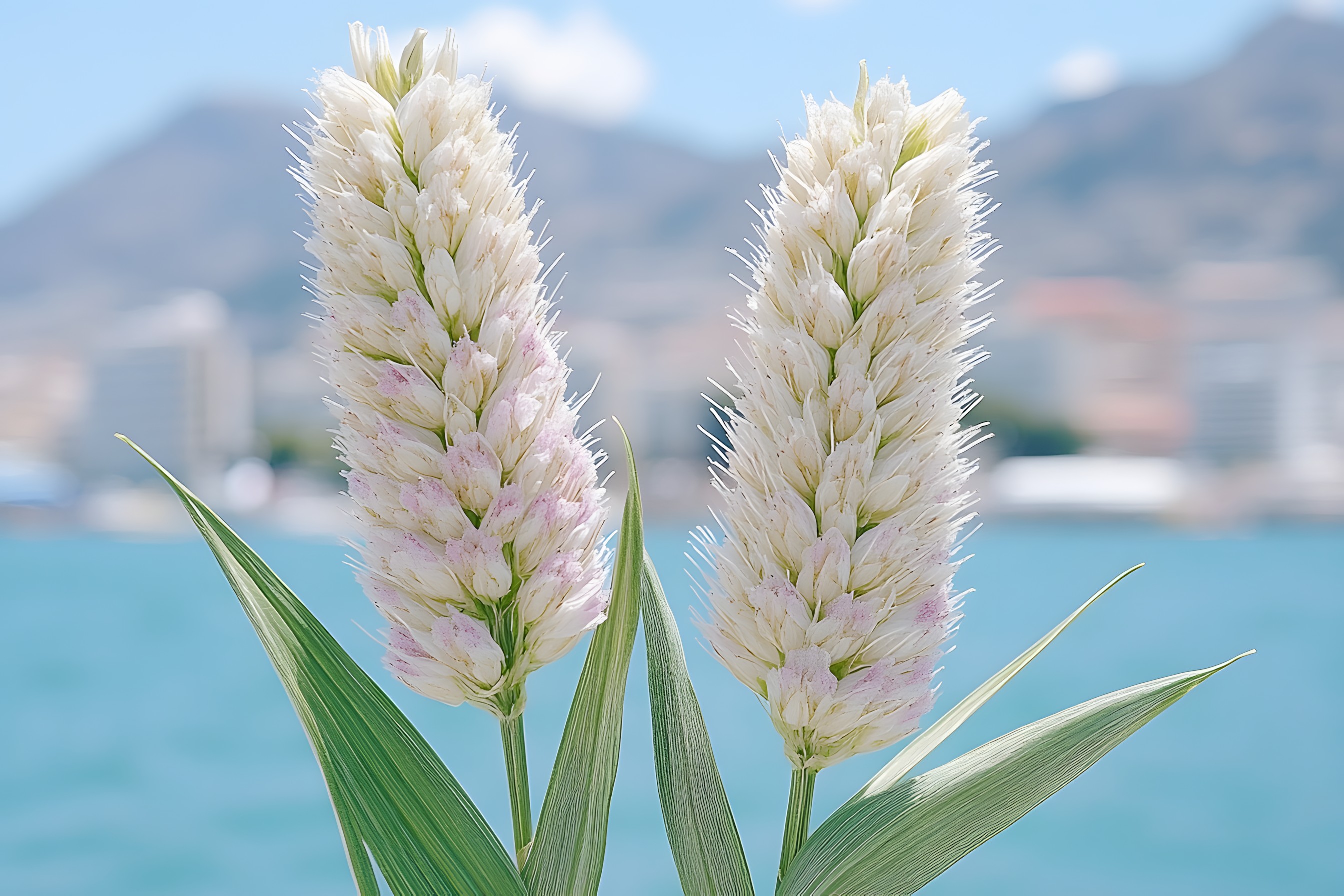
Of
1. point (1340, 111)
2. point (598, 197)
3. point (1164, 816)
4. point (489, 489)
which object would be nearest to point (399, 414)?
point (489, 489)

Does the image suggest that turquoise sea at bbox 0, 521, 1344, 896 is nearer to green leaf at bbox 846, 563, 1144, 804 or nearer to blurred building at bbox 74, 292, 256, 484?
green leaf at bbox 846, 563, 1144, 804

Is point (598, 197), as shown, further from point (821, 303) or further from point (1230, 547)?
point (821, 303)

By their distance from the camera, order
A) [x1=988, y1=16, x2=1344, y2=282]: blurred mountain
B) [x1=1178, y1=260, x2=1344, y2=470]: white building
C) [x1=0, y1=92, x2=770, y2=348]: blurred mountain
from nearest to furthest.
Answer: [x1=1178, y1=260, x2=1344, y2=470]: white building < [x1=988, y1=16, x2=1344, y2=282]: blurred mountain < [x1=0, y1=92, x2=770, y2=348]: blurred mountain

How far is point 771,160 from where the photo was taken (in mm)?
880

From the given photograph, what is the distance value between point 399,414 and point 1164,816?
14.6 metres

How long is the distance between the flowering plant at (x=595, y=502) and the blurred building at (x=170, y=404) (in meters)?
55.3

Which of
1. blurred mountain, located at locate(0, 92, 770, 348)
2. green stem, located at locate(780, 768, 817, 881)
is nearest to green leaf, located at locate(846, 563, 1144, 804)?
green stem, located at locate(780, 768, 817, 881)

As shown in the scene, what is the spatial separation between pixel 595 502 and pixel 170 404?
198ft

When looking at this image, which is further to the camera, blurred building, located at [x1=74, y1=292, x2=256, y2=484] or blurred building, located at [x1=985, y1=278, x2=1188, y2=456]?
blurred building, located at [x1=74, y1=292, x2=256, y2=484]

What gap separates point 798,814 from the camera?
86 cm

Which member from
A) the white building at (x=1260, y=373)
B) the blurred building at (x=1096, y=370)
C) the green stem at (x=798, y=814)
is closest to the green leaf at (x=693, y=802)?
the green stem at (x=798, y=814)

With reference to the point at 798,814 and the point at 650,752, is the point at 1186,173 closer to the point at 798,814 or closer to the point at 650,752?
the point at 650,752

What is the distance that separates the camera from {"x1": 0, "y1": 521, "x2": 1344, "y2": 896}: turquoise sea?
1155 centimetres

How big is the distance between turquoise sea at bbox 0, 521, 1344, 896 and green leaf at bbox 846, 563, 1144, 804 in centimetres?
37
